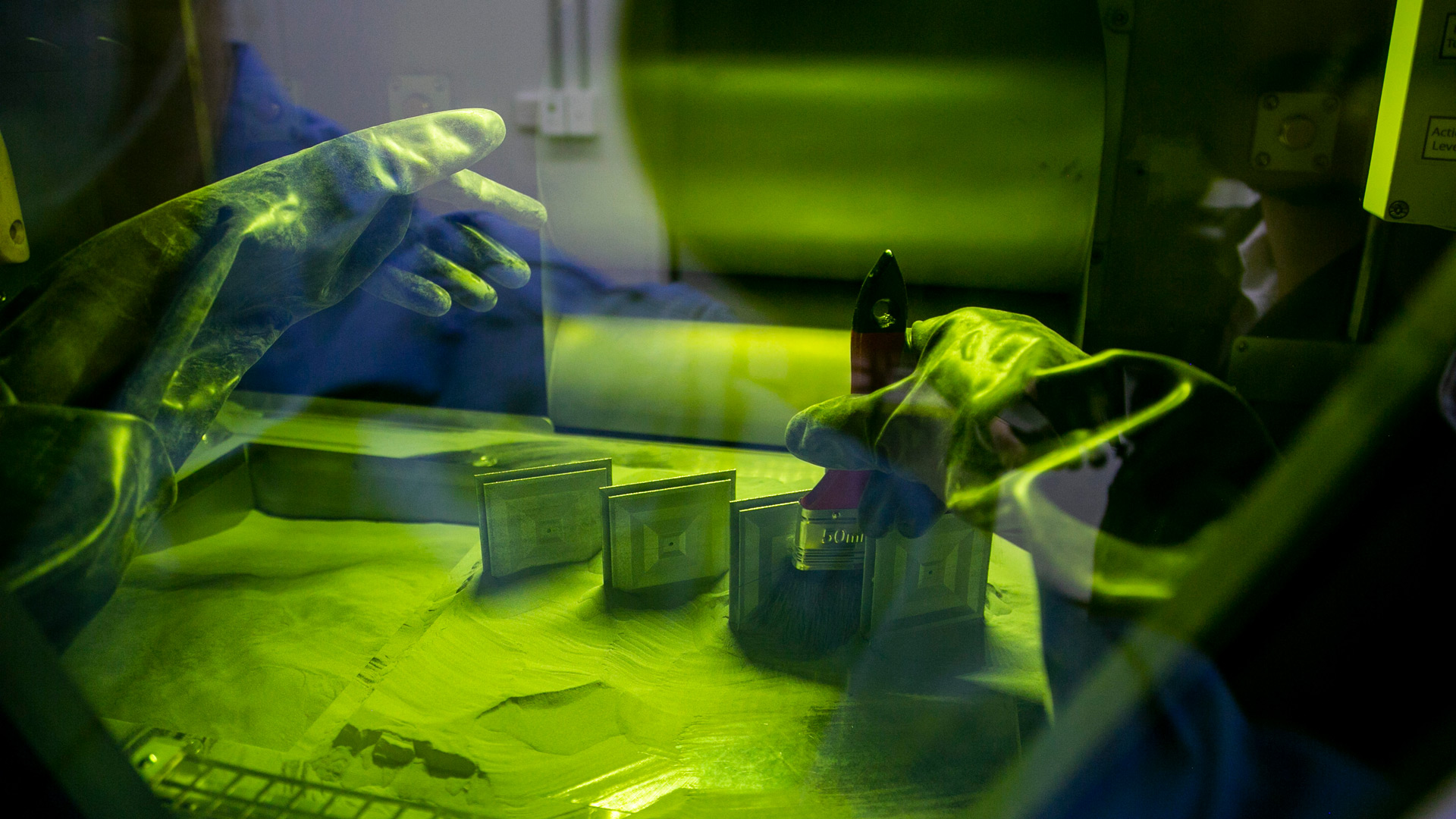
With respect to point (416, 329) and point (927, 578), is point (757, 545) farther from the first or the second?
point (416, 329)

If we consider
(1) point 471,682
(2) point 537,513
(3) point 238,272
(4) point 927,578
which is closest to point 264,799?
(1) point 471,682

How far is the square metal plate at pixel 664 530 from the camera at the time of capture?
1.05m

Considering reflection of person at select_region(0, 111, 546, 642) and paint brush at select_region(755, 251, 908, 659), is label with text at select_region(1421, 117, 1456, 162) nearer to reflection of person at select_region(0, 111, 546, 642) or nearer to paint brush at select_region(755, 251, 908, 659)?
paint brush at select_region(755, 251, 908, 659)

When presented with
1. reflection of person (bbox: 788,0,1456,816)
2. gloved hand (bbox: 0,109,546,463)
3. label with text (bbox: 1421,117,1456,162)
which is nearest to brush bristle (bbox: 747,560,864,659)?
reflection of person (bbox: 788,0,1456,816)

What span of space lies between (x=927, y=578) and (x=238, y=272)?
2.92 ft

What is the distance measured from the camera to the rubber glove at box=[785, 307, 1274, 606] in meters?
0.64

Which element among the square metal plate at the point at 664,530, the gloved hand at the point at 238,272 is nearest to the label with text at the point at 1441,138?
the square metal plate at the point at 664,530

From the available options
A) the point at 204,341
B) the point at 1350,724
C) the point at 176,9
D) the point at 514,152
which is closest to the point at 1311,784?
the point at 1350,724

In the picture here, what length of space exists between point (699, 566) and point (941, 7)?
→ 939mm

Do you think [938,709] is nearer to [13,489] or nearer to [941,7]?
[13,489]

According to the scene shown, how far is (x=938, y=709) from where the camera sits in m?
0.88

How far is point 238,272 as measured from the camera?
998mm

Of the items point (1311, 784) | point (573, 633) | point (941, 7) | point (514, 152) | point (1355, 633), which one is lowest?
point (573, 633)

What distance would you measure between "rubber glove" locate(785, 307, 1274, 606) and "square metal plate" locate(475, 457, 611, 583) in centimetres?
49
